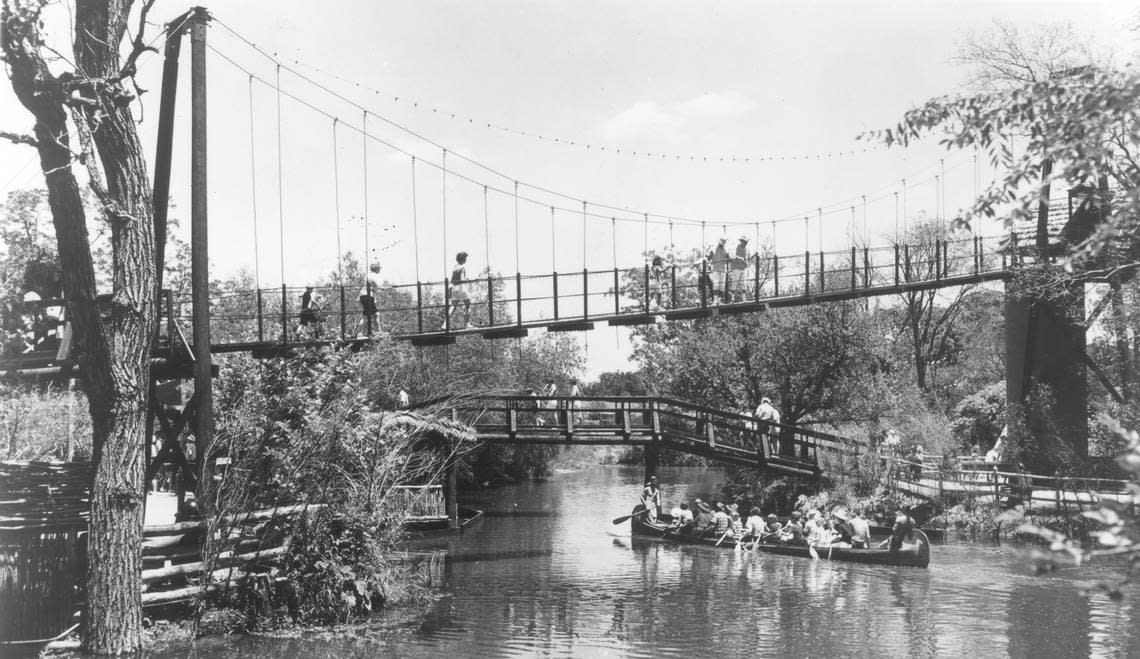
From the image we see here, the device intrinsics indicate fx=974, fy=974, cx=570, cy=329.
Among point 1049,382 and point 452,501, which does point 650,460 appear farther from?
point 1049,382

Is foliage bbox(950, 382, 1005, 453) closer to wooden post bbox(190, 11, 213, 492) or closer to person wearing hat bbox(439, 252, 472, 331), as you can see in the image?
person wearing hat bbox(439, 252, 472, 331)

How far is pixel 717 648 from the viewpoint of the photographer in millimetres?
13086

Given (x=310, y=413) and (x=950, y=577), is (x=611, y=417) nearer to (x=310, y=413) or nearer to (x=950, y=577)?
(x=950, y=577)

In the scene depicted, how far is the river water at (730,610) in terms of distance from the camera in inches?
510

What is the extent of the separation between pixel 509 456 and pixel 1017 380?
21.2 meters

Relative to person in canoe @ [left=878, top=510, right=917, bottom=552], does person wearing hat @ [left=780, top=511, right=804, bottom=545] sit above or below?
below

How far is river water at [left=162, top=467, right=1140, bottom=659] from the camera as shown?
1295 cm

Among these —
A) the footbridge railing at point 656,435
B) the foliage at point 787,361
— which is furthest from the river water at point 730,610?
the foliage at point 787,361

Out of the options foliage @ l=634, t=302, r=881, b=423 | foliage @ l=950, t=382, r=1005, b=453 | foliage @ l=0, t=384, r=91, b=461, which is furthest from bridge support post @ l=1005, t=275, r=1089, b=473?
foliage @ l=0, t=384, r=91, b=461

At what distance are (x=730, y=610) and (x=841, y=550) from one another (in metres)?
5.57

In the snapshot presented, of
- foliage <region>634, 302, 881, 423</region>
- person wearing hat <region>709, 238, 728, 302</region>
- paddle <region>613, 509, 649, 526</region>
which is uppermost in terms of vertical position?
person wearing hat <region>709, 238, 728, 302</region>

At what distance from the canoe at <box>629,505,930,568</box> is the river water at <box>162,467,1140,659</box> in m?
0.32

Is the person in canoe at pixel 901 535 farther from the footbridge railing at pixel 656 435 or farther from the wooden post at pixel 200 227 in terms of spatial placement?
the wooden post at pixel 200 227

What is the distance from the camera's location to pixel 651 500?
1011 inches
